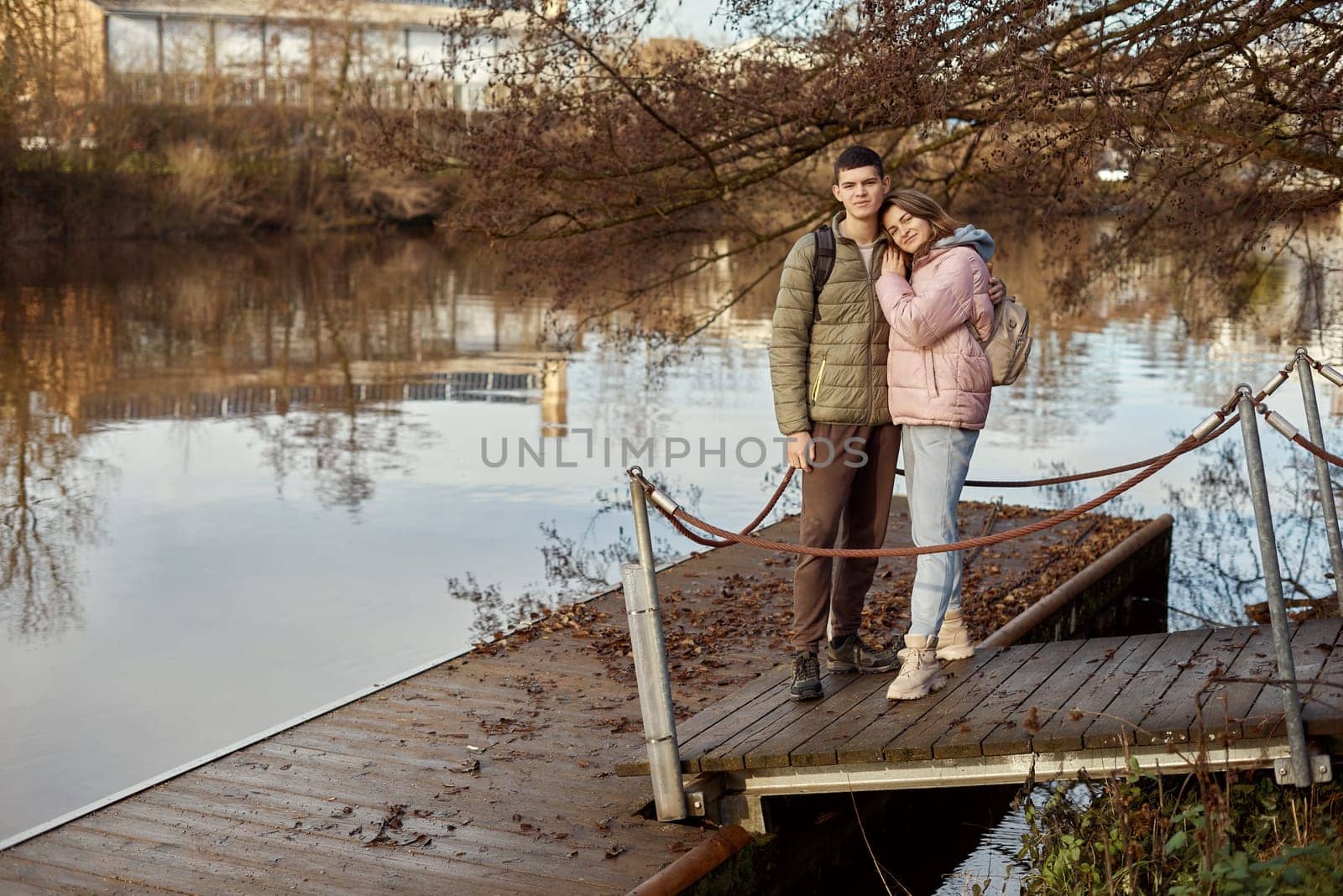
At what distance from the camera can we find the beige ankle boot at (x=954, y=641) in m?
5.97

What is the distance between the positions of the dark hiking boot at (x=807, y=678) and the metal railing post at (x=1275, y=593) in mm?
1661

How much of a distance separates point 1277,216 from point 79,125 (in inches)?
1535

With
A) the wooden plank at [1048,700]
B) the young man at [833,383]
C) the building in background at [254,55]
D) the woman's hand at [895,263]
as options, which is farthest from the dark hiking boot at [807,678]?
the building in background at [254,55]

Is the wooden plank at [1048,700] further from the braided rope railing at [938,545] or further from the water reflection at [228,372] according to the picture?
the water reflection at [228,372]

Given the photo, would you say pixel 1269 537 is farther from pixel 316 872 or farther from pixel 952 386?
pixel 316 872

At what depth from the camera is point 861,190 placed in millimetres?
5227

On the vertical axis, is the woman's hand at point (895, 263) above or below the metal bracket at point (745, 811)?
above

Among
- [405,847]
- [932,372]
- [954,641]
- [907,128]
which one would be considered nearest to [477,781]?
[405,847]

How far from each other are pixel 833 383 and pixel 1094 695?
4.78 ft

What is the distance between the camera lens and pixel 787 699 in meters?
5.66

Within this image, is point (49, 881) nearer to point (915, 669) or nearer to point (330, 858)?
point (330, 858)

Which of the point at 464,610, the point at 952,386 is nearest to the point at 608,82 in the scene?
the point at 464,610

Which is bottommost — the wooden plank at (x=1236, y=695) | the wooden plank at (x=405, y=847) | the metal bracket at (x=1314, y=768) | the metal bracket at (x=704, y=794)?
the wooden plank at (x=405, y=847)

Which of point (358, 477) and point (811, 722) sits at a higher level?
point (811, 722)
